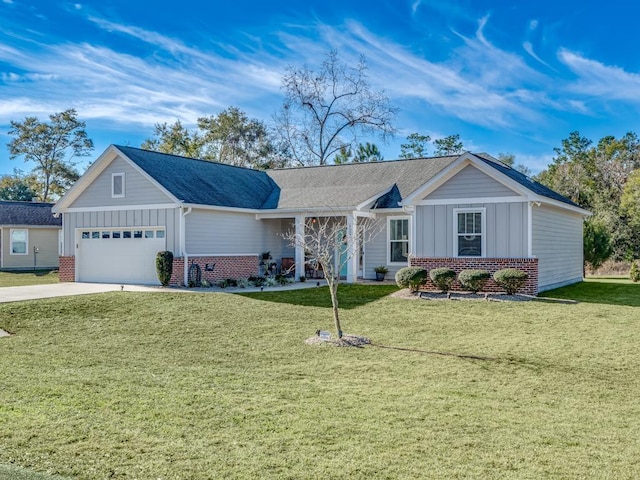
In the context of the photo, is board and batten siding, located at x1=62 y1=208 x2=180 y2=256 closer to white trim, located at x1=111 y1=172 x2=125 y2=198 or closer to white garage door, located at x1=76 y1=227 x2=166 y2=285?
white garage door, located at x1=76 y1=227 x2=166 y2=285

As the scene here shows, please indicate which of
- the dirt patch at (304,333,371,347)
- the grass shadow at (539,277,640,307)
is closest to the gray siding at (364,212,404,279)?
the grass shadow at (539,277,640,307)

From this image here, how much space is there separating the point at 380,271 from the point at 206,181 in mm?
7366

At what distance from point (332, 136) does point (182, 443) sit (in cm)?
3611

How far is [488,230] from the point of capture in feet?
56.0

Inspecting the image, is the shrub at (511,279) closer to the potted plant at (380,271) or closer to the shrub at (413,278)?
the shrub at (413,278)

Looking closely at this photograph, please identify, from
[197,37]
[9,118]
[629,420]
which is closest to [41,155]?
[9,118]

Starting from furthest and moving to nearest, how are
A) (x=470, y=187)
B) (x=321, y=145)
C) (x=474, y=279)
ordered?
(x=321, y=145), (x=470, y=187), (x=474, y=279)

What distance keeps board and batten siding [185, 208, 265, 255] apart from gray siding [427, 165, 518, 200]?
7.55 metres

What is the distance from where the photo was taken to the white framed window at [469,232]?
17.1m

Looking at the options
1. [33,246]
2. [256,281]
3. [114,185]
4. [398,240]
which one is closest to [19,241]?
[33,246]

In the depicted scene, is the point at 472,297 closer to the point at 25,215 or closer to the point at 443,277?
the point at 443,277

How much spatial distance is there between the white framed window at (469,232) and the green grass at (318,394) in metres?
3.74

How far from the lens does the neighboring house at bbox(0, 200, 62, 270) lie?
102ft

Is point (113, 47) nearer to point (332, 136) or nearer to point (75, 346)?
point (75, 346)
